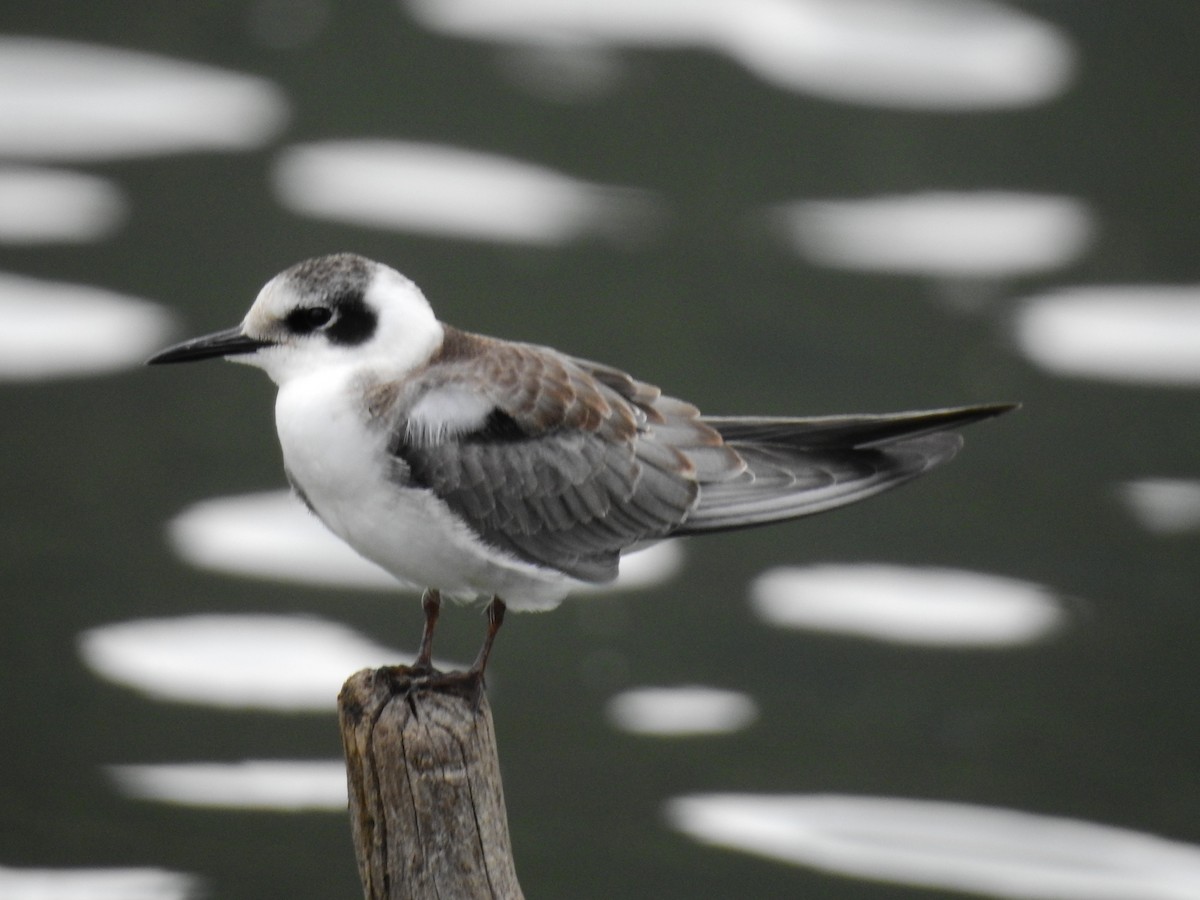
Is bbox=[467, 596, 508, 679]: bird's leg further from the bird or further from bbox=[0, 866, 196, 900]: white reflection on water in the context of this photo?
bbox=[0, 866, 196, 900]: white reflection on water

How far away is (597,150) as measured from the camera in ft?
45.5

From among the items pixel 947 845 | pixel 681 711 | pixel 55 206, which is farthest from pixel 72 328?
pixel 947 845

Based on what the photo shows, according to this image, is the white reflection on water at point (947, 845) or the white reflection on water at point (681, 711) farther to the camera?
the white reflection on water at point (681, 711)

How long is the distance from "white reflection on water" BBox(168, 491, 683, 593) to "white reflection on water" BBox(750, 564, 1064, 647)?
62 centimetres

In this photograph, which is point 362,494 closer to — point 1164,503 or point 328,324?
point 328,324

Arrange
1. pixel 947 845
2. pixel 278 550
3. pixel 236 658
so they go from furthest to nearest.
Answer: pixel 278 550 < pixel 236 658 < pixel 947 845

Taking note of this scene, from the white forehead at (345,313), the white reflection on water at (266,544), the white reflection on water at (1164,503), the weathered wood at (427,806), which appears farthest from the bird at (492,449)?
the white reflection on water at (1164,503)

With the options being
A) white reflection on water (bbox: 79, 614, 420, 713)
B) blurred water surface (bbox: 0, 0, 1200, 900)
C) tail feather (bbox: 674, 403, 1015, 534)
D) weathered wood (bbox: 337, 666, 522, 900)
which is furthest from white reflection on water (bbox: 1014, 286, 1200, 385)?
weathered wood (bbox: 337, 666, 522, 900)

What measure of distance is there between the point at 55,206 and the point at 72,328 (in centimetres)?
147

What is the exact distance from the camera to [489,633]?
583cm

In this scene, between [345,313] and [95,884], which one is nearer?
[345,313]

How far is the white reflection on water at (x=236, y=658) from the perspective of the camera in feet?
33.0

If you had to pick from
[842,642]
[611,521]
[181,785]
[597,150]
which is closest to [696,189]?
[597,150]

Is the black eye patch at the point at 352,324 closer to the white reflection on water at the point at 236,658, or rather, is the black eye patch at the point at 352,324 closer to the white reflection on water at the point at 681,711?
the white reflection on water at the point at 236,658
